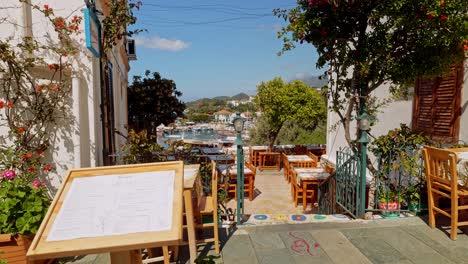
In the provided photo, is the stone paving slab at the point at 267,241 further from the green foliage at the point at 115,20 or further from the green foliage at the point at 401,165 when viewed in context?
the green foliage at the point at 115,20

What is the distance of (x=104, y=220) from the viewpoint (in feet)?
5.67

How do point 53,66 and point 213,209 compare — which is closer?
point 213,209

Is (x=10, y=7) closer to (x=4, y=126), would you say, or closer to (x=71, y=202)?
(x=4, y=126)

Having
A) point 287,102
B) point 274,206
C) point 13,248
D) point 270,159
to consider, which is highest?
point 287,102

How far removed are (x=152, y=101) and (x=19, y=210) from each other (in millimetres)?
8941

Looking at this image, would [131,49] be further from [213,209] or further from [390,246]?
[390,246]

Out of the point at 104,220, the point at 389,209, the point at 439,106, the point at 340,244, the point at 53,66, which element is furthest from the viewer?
the point at 439,106

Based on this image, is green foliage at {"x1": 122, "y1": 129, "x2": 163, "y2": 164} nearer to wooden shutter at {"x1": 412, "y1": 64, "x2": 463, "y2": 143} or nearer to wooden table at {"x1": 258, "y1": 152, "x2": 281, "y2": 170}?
wooden shutter at {"x1": 412, "y1": 64, "x2": 463, "y2": 143}

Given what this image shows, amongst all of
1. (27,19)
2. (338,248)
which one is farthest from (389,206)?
(27,19)

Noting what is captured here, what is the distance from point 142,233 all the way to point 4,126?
3.45 metres

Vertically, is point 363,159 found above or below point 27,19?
below

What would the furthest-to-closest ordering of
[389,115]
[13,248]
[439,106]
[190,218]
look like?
1. [389,115]
2. [439,106]
3. [190,218]
4. [13,248]

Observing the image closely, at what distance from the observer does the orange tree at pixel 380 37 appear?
3.95m

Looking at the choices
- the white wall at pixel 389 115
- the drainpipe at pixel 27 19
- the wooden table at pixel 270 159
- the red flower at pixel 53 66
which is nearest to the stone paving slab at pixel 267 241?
the white wall at pixel 389 115
